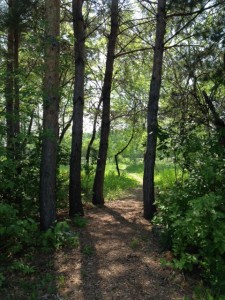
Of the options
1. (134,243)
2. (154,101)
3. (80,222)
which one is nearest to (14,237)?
(80,222)

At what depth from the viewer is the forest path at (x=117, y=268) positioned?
4.79 meters

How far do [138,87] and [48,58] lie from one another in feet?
35.1

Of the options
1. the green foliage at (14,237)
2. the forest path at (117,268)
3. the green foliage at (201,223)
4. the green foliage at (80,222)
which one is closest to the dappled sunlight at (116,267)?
the forest path at (117,268)

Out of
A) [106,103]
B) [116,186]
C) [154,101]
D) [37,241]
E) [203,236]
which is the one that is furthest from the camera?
[116,186]

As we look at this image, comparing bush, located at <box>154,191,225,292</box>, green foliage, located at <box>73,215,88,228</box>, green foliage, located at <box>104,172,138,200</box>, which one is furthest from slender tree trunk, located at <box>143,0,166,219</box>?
green foliage, located at <box>104,172,138,200</box>

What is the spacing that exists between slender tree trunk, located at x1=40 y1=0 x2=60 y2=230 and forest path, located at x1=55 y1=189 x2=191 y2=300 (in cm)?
95

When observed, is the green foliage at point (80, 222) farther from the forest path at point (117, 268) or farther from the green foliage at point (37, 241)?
the green foliage at point (37, 241)

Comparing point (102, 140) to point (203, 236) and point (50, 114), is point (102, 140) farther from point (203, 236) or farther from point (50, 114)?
point (203, 236)

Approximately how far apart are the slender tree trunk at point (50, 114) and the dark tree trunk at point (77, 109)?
1482mm

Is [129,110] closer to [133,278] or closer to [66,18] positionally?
[66,18]

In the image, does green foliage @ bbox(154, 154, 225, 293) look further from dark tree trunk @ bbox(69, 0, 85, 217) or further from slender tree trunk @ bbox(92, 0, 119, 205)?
slender tree trunk @ bbox(92, 0, 119, 205)

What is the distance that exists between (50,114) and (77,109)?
5.62 feet

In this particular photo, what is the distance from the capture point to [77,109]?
8.55 m

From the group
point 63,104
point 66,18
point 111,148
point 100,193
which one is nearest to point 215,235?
point 100,193
